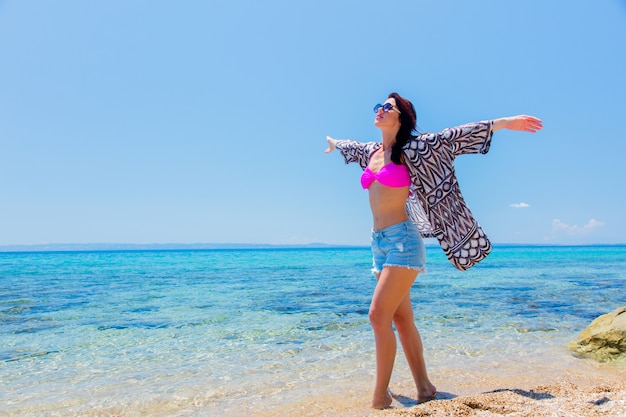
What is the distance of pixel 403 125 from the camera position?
406 centimetres

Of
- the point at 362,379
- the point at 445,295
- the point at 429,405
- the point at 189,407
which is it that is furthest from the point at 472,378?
the point at 445,295

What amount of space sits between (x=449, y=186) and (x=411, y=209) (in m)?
0.43

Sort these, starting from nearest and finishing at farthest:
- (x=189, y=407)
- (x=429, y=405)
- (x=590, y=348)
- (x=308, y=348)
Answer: (x=429, y=405), (x=189, y=407), (x=590, y=348), (x=308, y=348)

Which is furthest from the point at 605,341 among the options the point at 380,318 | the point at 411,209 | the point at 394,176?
the point at 394,176

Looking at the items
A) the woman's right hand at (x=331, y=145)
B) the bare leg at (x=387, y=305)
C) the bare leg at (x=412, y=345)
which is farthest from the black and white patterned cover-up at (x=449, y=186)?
the woman's right hand at (x=331, y=145)

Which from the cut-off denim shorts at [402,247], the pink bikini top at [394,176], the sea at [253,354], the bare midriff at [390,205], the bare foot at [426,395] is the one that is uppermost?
the pink bikini top at [394,176]

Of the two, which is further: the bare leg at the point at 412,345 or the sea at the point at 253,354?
the sea at the point at 253,354

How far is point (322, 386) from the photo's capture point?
5008 mm

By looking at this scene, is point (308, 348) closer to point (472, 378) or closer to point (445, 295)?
point (472, 378)

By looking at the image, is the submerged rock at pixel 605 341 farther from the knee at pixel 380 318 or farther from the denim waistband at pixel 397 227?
the denim waistband at pixel 397 227

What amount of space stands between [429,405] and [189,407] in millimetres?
2338

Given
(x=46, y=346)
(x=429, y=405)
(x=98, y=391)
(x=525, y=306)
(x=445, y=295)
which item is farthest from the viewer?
(x=445, y=295)

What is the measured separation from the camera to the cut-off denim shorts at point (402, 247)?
3.84 m

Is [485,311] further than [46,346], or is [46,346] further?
[485,311]
